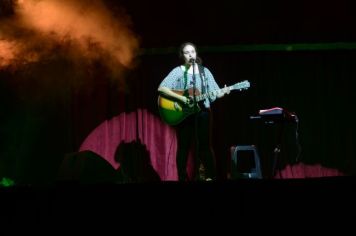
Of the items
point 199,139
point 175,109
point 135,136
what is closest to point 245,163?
point 199,139

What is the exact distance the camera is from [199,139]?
217 inches

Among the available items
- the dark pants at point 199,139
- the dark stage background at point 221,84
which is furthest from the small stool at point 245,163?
the dark stage background at point 221,84

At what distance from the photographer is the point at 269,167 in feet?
24.2

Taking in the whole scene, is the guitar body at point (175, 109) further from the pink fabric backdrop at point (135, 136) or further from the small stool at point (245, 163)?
the pink fabric backdrop at point (135, 136)

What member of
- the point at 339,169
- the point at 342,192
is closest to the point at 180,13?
the point at 339,169

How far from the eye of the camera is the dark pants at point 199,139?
18.0 feet

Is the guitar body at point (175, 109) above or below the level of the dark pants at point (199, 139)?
above

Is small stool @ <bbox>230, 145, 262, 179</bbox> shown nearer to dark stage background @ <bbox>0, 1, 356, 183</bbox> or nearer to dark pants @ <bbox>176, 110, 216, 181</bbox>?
dark pants @ <bbox>176, 110, 216, 181</bbox>

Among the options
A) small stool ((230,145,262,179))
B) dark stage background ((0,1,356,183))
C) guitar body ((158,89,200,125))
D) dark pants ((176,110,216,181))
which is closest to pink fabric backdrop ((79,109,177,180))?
dark stage background ((0,1,356,183))

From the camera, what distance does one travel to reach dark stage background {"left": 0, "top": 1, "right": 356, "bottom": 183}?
7320 millimetres

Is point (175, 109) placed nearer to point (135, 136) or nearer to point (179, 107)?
point (179, 107)

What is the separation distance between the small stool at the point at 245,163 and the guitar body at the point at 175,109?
805mm

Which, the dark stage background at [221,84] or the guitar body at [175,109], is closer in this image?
the guitar body at [175,109]

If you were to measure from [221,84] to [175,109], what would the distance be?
1.84 meters
